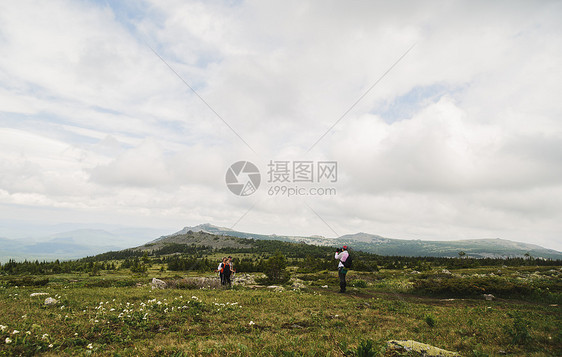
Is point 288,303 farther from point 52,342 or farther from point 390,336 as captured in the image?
point 52,342

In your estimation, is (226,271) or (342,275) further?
(226,271)

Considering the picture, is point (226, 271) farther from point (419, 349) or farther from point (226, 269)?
point (419, 349)

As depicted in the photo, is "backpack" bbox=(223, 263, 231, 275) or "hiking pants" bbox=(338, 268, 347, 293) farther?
"backpack" bbox=(223, 263, 231, 275)

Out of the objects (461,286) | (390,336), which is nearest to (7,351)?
(390,336)

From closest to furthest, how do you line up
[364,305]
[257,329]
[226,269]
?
[257,329], [364,305], [226,269]

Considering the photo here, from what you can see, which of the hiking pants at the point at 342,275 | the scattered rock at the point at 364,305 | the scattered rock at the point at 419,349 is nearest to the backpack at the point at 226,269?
the hiking pants at the point at 342,275

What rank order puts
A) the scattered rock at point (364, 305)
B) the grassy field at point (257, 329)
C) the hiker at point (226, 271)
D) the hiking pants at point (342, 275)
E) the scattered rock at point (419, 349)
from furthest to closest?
the hiker at point (226, 271) < the hiking pants at point (342, 275) < the scattered rock at point (364, 305) < the grassy field at point (257, 329) < the scattered rock at point (419, 349)

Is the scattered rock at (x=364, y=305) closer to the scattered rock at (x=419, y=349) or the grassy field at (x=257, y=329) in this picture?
the grassy field at (x=257, y=329)

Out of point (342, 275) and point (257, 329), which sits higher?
point (257, 329)

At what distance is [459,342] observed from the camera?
32.8 feet

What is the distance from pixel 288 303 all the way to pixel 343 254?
7788 millimetres

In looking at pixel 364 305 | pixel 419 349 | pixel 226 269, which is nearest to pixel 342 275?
pixel 364 305

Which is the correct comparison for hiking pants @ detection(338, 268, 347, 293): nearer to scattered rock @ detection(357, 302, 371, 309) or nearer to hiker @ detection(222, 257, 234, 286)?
scattered rock @ detection(357, 302, 371, 309)

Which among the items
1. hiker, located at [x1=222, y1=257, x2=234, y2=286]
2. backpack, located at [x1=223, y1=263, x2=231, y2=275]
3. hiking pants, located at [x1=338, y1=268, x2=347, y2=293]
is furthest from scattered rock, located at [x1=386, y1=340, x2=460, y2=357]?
backpack, located at [x1=223, y1=263, x2=231, y2=275]
